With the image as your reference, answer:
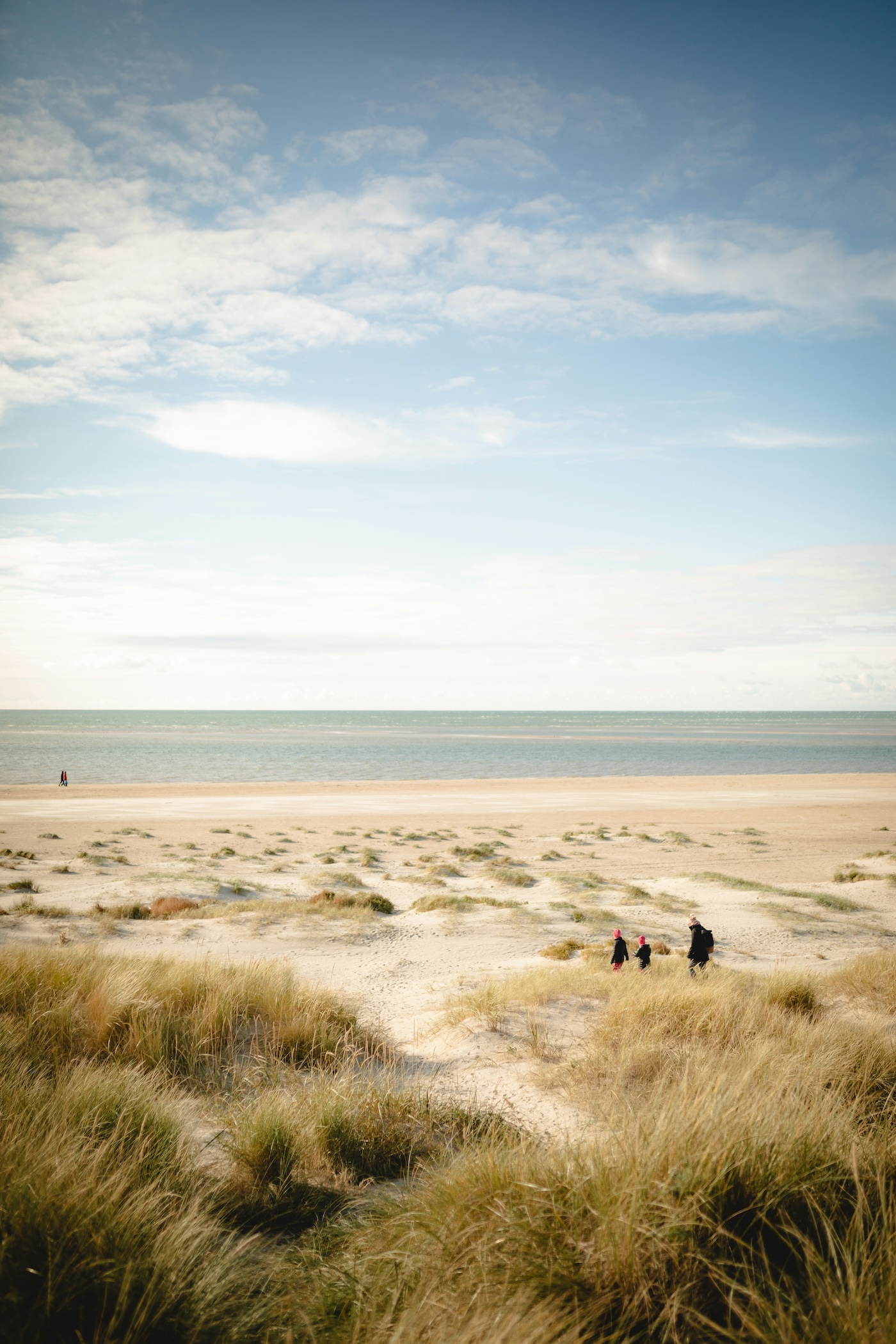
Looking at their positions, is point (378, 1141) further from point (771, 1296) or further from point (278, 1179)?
point (771, 1296)

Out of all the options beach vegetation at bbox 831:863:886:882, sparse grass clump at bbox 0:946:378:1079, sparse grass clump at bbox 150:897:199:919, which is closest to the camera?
sparse grass clump at bbox 0:946:378:1079

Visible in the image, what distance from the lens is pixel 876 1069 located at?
5680mm

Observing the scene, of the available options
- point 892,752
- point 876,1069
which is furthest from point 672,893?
point 892,752

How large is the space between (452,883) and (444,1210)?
60.2 feet

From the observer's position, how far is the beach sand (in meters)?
11.6

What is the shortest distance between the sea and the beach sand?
16.3 meters

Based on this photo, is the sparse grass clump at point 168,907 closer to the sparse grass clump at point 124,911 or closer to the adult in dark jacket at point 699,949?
the sparse grass clump at point 124,911

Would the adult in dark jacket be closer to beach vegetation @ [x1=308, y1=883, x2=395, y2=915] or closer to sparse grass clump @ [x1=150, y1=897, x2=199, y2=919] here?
beach vegetation @ [x1=308, y1=883, x2=395, y2=915]

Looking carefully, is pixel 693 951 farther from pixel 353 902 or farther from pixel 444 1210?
pixel 353 902

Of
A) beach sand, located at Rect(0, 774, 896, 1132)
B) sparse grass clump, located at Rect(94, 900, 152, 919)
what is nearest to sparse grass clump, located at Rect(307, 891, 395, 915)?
beach sand, located at Rect(0, 774, 896, 1132)

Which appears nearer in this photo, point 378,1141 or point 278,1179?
point 278,1179

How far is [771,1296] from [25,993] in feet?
→ 23.1

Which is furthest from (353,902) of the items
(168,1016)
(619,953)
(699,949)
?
(168,1016)

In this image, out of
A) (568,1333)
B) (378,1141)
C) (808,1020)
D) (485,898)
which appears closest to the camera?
(568,1333)
